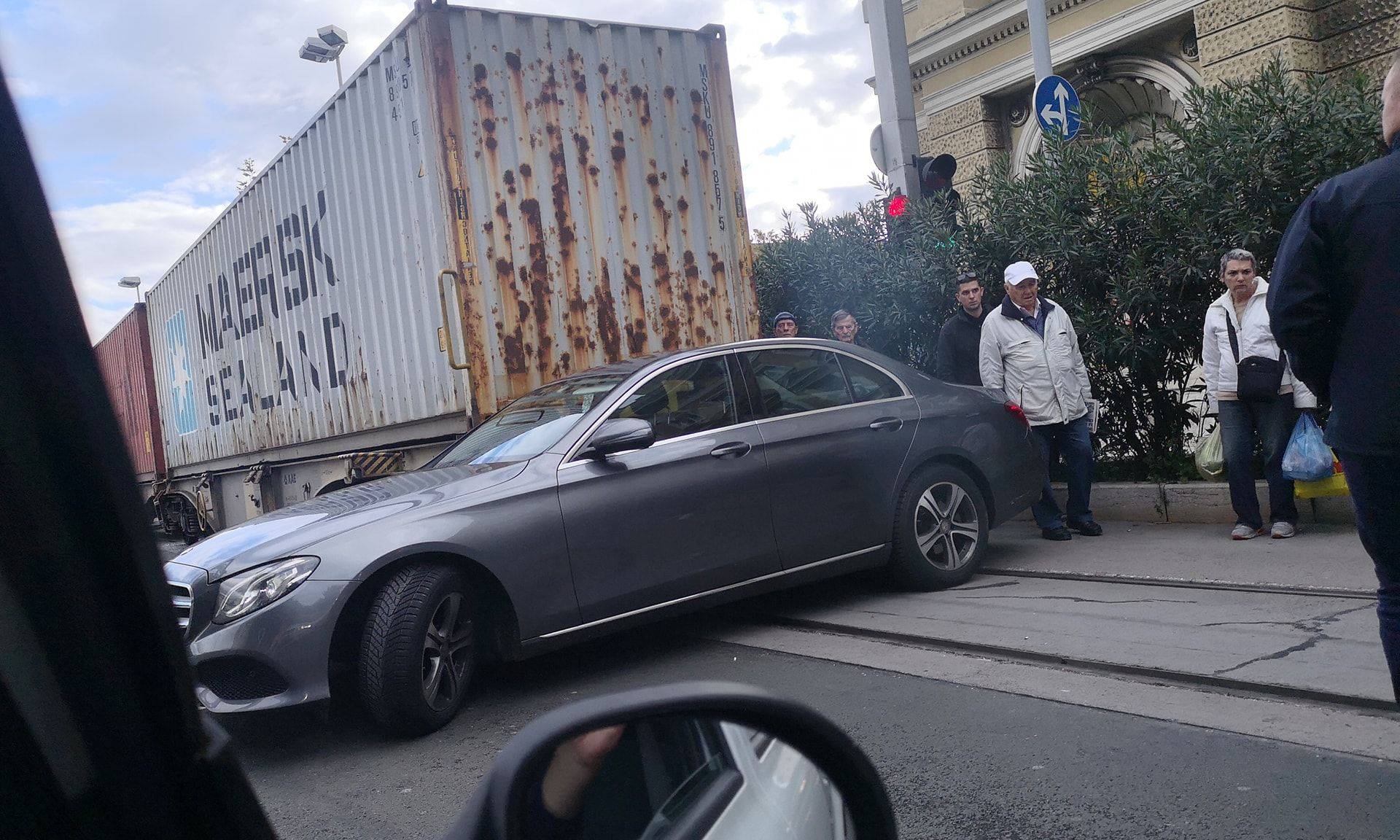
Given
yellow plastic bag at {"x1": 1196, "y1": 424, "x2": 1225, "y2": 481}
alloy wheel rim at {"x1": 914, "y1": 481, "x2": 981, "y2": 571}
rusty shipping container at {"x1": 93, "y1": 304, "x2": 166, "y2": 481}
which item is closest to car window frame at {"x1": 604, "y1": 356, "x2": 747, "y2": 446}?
alloy wheel rim at {"x1": 914, "y1": 481, "x2": 981, "y2": 571}

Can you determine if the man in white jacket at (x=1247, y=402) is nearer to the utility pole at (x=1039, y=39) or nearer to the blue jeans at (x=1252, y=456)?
the blue jeans at (x=1252, y=456)

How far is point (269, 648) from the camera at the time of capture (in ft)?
13.9

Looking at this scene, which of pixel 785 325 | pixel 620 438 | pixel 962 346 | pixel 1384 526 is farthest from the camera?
pixel 785 325

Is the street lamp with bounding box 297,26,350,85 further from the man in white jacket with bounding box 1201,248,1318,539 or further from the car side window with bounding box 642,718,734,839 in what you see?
the car side window with bounding box 642,718,734,839

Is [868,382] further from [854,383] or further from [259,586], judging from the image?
[259,586]

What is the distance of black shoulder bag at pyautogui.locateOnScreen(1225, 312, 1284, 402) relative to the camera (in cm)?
640

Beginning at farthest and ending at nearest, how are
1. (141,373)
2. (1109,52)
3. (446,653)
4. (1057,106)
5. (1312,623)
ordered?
(141,373), (1109,52), (1057,106), (1312,623), (446,653)

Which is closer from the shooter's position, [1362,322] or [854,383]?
[1362,322]

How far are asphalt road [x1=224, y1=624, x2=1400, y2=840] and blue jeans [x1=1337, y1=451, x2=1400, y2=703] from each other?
387 millimetres

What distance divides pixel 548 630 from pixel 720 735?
3.65m

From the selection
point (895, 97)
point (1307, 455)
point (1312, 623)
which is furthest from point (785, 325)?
point (1312, 623)

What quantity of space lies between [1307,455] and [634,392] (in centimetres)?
383

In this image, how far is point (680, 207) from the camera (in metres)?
8.41

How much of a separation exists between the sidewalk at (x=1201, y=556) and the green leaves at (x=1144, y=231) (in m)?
1.10
